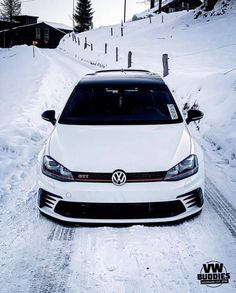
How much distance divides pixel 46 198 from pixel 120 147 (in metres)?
0.93

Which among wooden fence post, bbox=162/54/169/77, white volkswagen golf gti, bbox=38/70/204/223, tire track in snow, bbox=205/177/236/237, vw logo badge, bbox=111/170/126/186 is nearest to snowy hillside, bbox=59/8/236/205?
tire track in snow, bbox=205/177/236/237

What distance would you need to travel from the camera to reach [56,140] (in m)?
3.81

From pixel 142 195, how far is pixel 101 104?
71.8 inches

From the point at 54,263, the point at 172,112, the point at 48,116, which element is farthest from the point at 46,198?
the point at 172,112

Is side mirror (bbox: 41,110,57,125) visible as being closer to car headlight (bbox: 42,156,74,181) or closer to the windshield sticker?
car headlight (bbox: 42,156,74,181)

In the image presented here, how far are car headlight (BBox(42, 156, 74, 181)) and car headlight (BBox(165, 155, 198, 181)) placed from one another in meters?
0.98

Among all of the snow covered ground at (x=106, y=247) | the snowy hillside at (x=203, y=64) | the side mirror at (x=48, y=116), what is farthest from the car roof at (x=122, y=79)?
the snowy hillside at (x=203, y=64)

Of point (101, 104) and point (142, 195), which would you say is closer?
point (142, 195)

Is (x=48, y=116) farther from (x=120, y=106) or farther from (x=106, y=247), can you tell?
(x=106, y=247)

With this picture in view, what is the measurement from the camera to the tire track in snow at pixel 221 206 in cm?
374

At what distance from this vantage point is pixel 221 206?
4141 millimetres

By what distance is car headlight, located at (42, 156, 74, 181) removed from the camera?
10.9 ft

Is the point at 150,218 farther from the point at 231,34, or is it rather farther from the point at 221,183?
the point at 231,34

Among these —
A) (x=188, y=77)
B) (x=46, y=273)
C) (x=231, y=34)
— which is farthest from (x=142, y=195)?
(x=231, y=34)
